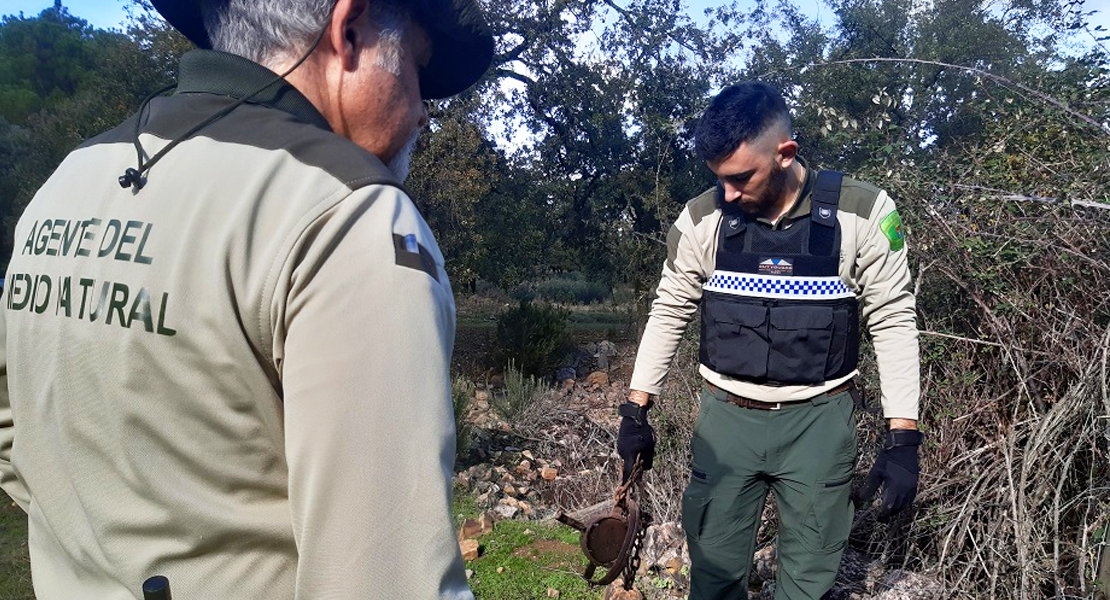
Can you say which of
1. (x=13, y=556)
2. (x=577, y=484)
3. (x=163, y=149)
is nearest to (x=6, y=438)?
(x=163, y=149)

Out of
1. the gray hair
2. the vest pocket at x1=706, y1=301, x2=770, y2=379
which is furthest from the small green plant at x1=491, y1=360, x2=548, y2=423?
the gray hair

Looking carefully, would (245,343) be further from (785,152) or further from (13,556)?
(13,556)

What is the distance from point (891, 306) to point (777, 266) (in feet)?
1.36

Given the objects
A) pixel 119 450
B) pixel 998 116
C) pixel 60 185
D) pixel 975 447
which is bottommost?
pixel 975 447

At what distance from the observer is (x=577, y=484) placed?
534 centimetres

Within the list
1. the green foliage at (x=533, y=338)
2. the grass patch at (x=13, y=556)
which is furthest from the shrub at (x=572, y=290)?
the grass patch at (x=13, y=556)

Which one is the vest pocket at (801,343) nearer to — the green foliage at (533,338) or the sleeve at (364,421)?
the sleeve at (364,421)

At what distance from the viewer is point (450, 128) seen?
911 centimetres

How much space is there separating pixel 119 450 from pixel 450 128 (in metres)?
8.50

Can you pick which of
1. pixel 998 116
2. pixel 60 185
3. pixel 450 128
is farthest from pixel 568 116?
pixel 60 185

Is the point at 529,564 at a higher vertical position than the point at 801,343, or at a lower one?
lower

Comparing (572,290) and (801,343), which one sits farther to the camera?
(572,290)

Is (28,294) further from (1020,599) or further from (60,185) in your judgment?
(1020,599)

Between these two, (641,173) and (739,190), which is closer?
(739,190)
